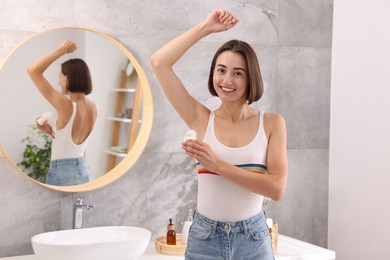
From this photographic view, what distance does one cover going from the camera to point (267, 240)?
2.27 metres

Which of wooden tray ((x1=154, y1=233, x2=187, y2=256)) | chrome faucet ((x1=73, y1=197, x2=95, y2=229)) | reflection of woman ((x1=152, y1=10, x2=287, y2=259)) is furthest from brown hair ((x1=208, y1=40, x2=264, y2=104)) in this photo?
chrome faucet ((x1=73, y1=197, x2=95, y2=229))

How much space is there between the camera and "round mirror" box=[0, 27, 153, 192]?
2.81 m

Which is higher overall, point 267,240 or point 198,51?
point 198,51

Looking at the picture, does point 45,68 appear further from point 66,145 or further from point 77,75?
point 66,145

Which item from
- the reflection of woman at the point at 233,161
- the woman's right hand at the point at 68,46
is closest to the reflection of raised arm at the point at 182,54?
the reflection of woman at the point at 233,161

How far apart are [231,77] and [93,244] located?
92 centimetres

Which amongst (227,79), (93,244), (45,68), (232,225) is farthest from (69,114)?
(232,225)

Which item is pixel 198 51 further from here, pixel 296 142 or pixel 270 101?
pixel 296 142

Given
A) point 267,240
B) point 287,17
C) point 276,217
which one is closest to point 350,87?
point 287,17

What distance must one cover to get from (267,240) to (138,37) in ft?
4.37

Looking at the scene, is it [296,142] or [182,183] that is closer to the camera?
[182,183]

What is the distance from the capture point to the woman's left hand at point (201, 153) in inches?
83.4

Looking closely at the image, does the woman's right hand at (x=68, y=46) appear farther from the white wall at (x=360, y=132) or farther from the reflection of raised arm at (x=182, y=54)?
the white wall at (x=360, y=132)

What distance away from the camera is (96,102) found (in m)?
3.05
